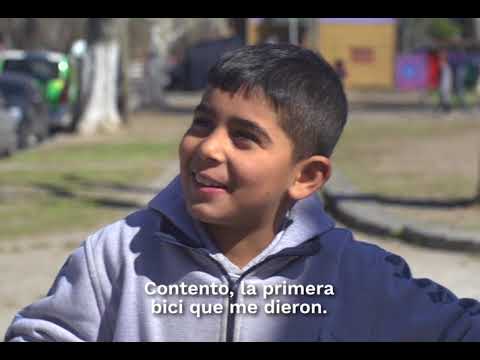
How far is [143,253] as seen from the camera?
242 centimetres

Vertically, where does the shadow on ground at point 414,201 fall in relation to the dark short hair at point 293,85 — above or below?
below

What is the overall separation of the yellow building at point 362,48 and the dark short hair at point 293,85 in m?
43.9

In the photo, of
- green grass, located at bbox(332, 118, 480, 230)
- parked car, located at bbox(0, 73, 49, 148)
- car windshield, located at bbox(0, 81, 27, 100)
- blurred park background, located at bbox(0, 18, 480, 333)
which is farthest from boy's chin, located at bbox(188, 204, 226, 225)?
car windshield, located at bbox(0, 81, 27, 100)

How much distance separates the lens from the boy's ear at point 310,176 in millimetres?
2471

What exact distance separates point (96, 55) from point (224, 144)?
20.4 m

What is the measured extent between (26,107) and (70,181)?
7251 millimetres

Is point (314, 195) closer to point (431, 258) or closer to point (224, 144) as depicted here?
point (224, 144)

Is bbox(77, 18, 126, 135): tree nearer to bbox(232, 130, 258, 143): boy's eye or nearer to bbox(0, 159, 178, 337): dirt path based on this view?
bbox(0, 159, 178, 337): dirt path

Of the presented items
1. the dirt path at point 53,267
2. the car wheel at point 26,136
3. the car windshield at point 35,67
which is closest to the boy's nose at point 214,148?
the dirt path at point 53,267

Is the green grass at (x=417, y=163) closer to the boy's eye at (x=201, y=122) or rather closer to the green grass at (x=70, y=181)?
the green grass at (x=70, y=181)

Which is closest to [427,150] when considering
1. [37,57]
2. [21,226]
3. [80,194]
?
[80,194]

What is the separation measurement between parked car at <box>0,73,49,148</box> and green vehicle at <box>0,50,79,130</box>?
5.25ft

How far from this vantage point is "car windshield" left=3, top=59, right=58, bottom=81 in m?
23.6
